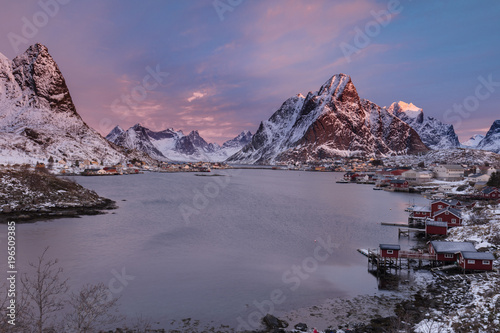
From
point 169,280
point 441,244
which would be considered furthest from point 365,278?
point 169,280

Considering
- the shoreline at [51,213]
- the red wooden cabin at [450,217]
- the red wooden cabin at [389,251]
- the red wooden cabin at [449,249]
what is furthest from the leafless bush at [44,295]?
the red wooden cabin at [450,217]

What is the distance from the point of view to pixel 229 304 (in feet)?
81.2

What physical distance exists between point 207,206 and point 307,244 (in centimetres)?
3794

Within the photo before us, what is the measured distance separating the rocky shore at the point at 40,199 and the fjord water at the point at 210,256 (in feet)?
16.6

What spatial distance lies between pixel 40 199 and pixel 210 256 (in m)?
42.2

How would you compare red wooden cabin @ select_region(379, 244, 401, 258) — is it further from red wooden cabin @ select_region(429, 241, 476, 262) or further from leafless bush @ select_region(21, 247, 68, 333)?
leafless bush @ select_region(21, 247, 68, 333)

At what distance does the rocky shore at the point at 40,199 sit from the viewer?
→ 5547 cm

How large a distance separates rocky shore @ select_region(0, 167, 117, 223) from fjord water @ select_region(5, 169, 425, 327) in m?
5.05

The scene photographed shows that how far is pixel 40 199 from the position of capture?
60875mm

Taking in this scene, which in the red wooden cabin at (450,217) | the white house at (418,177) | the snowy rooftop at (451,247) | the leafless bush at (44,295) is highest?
the white house at (418,177)

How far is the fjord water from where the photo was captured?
25625mm

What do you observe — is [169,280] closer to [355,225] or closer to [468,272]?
[468,272]

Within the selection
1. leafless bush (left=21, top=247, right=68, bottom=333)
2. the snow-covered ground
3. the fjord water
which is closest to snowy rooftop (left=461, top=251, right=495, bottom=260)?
the snow-covered ground

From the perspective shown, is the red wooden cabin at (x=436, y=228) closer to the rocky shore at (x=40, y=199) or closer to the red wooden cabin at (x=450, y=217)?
the red wooden cabin at (x=450, y=217)
